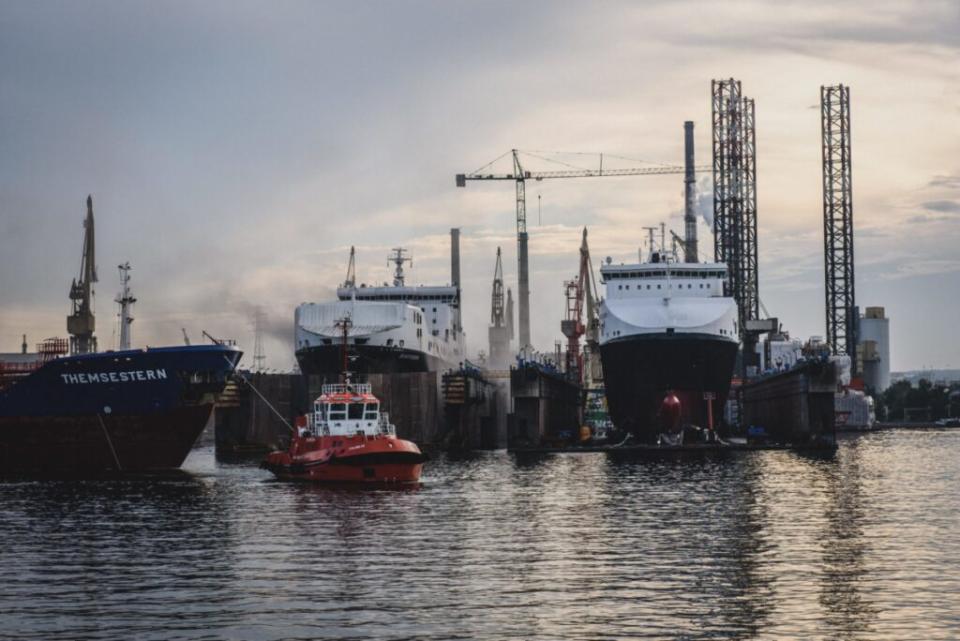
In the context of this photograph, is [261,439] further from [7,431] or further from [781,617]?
[781,617]

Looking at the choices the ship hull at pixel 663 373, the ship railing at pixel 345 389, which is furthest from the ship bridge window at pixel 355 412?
the ship hull at pixel 663 373

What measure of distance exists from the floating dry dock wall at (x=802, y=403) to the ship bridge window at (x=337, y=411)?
48203 millimetres

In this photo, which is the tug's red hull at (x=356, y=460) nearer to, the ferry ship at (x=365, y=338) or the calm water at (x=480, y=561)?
the calm water at (x=480, y=561)

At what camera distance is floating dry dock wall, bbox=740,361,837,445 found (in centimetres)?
10356

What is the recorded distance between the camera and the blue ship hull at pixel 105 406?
76312mm

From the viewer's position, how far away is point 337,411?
219 ft

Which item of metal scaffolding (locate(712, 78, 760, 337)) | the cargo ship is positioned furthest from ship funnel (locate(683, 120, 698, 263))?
the cargo ship

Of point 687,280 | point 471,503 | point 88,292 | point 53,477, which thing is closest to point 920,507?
point 471,503

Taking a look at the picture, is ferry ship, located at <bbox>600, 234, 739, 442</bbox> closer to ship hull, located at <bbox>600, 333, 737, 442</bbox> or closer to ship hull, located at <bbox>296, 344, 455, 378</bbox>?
ship hull, located at <bbox>600, 333, 737, 442</bbox>

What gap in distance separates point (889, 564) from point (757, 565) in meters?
3.82

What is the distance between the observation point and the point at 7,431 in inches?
3031

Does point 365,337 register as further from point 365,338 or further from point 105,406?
point 105,406

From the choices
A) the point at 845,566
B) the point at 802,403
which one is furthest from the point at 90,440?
the point at 802,403

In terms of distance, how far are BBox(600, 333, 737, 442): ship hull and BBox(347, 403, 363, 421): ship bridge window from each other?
143 ft
